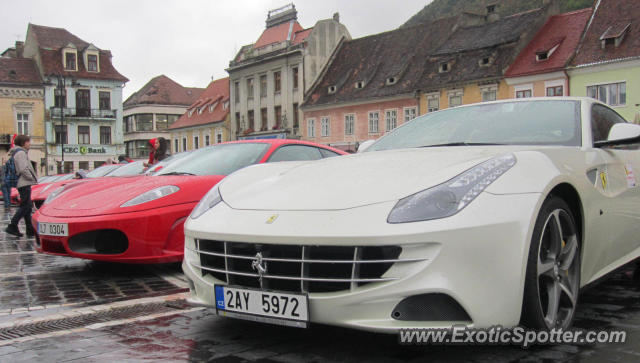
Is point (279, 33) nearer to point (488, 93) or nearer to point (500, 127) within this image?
point (488, 93)

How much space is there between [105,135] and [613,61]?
1713 inches

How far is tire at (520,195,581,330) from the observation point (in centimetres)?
271

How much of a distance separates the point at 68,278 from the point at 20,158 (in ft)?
17.8

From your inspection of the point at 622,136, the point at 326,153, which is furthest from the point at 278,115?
the point at 622,136

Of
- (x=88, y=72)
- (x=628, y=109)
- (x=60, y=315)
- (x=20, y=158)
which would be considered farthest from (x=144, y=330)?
(x=88, y=72)

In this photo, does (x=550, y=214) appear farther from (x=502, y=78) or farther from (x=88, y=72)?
(x=88, y=72)

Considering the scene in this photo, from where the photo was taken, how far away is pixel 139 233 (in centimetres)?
509

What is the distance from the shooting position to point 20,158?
32.9 feet

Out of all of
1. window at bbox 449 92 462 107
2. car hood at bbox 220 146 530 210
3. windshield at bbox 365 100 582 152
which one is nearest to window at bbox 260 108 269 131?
window at bbox 449 92 462 107

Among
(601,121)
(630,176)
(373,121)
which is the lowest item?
(630,176)

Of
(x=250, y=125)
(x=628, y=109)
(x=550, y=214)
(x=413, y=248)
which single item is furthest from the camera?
(x=250, y=125)

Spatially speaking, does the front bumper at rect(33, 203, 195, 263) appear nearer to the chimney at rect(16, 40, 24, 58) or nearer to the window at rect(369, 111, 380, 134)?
the window at rect(369, 111, 380, 134)

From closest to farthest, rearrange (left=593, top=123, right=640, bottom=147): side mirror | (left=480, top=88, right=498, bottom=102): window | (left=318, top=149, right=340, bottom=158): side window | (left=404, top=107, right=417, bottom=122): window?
(left=593, top=123, right=640, bottom=147): side mirror < (left=318, top=149, right=340, bottom=158): side window < (left=480, top=88, right=498, bottom=102): window < (left=404, top=107, right=417, bottom=122): window

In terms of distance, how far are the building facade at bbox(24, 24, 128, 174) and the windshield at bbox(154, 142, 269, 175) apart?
49281 millimetres
